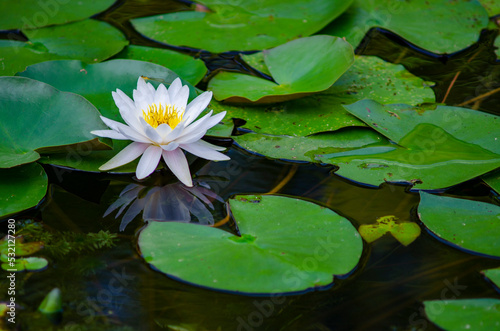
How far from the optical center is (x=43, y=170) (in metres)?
2.05

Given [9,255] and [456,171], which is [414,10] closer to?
[456,171]

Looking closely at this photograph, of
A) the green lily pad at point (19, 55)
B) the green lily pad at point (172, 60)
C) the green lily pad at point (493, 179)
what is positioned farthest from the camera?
the green lily pad at point (172, 60)

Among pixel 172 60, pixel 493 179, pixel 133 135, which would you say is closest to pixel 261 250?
pixel 133 135

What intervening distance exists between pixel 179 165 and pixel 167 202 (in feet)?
0.63

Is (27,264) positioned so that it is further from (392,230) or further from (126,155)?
(392,230)

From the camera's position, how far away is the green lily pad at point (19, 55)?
2.64 m

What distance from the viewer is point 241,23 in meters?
3.32

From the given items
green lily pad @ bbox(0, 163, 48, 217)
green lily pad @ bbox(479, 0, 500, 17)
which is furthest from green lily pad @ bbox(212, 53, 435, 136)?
green lily pad @ bbox(479, 0, 500, 17)

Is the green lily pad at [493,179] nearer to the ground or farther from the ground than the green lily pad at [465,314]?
farther from the ground

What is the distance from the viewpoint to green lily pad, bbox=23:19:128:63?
291cm

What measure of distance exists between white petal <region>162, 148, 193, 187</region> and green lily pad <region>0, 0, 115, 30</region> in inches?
69.4

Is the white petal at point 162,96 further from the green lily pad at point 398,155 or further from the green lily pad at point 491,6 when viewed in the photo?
the green lily pad at point 491,6

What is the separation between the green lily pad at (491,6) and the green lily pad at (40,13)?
318cm

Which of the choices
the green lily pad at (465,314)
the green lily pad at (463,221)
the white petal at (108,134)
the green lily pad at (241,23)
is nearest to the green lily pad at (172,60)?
the green lily pad at (241,23)
